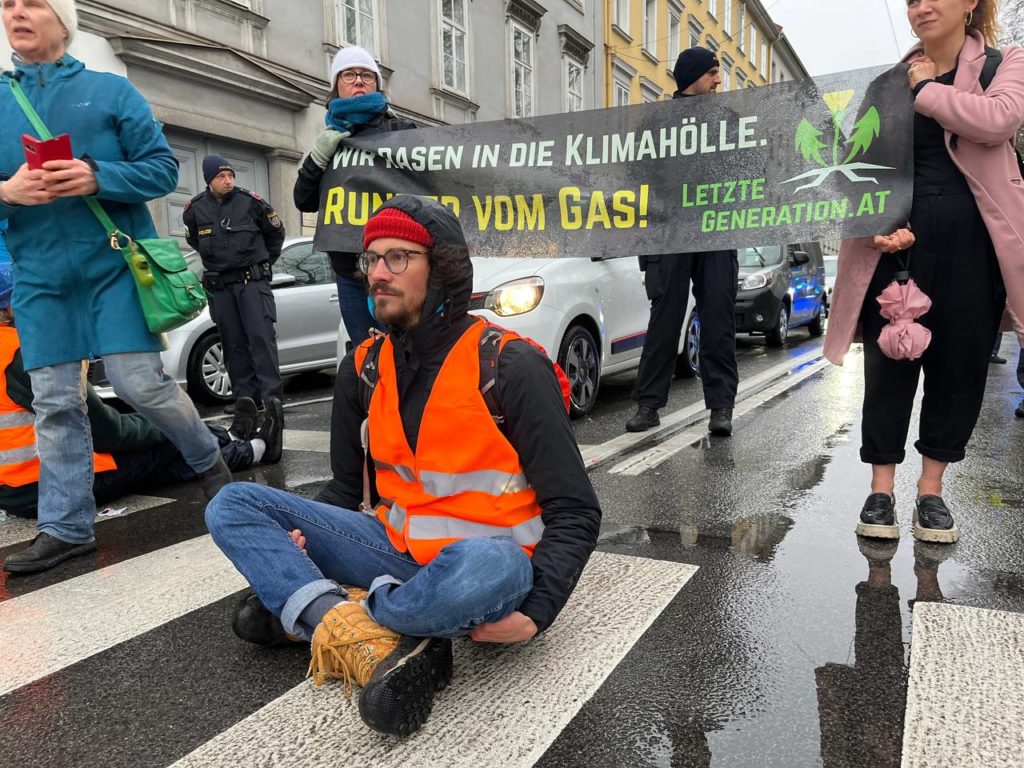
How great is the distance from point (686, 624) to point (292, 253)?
23.0 ft

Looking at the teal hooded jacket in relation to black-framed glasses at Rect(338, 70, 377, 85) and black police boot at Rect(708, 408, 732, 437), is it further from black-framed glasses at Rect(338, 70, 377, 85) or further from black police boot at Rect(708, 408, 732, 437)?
black police boot at Rect(708, 408, 732, 437)

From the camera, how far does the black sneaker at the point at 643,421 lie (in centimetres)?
532

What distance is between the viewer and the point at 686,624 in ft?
7.74

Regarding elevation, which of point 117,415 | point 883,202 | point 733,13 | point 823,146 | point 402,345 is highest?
point 733,13

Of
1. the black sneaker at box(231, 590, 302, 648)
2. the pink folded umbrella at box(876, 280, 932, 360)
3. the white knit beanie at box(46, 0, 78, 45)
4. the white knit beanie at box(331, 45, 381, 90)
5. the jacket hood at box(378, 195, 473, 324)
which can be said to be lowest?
the black sneaker at box(231, 590, 302, 648)

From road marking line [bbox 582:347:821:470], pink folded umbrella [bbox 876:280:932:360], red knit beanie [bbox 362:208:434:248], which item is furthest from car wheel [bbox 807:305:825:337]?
red knit beanie [bbox 362:208:434:248]

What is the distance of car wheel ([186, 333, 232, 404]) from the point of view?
744cm

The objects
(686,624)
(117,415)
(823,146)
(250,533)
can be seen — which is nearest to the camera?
(250,533)

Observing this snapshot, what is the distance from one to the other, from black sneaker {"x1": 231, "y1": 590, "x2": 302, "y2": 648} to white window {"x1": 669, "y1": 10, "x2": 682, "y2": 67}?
33460 millimetres

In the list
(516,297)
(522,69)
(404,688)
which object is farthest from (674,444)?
(522,69)

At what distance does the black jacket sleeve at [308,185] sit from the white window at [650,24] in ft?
91.3

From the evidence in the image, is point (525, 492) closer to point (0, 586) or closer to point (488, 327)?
point (488, 327)

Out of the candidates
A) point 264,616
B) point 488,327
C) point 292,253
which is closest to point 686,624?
point 488,327

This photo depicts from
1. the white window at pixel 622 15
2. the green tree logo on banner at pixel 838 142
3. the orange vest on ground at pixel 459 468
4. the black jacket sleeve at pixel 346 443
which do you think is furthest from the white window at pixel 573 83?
the orange vest on ground at pixel 459 468
